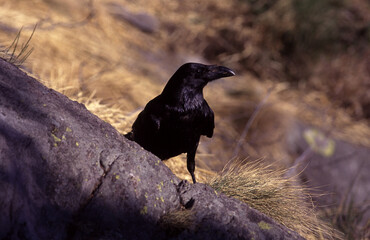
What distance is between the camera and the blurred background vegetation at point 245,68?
4.39 m

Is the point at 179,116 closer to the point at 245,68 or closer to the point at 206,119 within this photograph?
the point at 206,119

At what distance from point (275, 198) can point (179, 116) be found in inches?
33.6

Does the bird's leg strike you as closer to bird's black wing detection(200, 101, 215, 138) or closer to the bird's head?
bird's black wing detection(200, 101, 215, 138)

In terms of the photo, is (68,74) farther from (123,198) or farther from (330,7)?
(330,7)

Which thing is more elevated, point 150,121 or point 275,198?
point 150,121

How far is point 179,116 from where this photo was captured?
9.24 ft

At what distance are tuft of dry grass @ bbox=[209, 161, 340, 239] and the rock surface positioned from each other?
277 millimetres

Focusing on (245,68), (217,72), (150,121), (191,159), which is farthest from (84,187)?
(245,68)

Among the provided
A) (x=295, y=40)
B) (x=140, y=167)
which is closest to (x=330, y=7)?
(x=295, y=40)

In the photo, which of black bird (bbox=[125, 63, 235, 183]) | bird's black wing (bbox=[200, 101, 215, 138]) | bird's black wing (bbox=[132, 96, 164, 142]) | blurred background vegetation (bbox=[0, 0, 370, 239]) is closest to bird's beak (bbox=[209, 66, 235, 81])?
black bird (bbox=[125, 63, 235, 183])

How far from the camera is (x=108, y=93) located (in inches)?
186

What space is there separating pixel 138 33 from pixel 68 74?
8.68ft

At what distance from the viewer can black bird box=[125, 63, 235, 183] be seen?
2807 mm

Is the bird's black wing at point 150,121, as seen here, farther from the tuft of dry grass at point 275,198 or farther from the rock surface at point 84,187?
the rock surface at point 84,187
